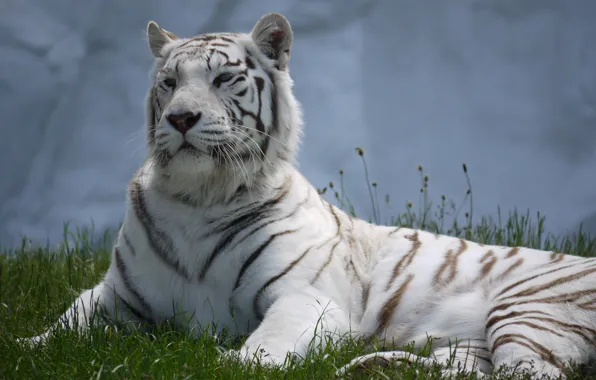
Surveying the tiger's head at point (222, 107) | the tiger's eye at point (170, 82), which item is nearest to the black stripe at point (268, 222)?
the tiger's head at point (222, 107)

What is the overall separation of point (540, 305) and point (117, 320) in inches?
83.4

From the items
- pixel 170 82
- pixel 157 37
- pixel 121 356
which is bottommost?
pixel 121 356

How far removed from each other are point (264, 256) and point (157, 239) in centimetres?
59

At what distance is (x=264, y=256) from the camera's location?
12.0 feet

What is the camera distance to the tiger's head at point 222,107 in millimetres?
3572

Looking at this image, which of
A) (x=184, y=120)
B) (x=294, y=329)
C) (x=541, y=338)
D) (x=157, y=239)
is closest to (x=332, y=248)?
(x=294, y=329)

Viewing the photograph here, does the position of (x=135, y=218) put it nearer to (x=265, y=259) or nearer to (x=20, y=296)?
(x=265, y=259)

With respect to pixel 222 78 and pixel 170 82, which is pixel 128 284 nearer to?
pixel 170 82

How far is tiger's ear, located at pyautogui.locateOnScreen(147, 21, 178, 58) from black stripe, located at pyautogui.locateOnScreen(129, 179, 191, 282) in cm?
87

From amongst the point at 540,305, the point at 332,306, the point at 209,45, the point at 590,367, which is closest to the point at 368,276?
the point at 332,306

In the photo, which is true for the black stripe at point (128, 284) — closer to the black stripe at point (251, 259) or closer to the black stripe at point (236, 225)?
the black stripe at point (236, 225)

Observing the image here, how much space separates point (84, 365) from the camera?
2.89 meters

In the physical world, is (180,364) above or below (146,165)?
below

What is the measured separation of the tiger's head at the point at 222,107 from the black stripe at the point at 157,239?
244mm
